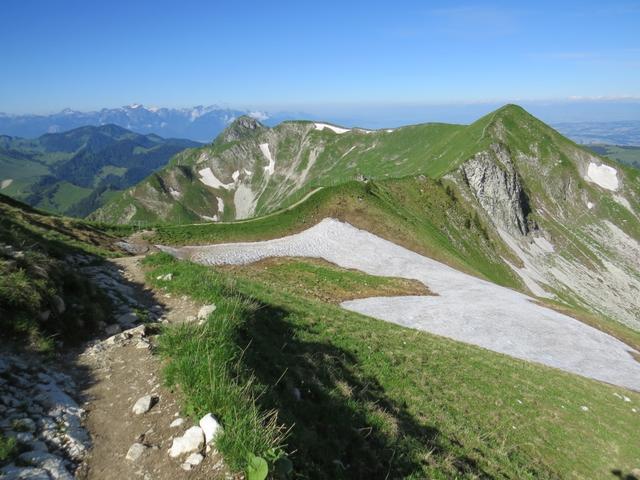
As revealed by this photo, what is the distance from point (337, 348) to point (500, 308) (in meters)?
31.2

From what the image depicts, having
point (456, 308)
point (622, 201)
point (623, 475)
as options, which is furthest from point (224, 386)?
point (622, 201)

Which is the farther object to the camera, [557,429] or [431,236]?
[431,236]

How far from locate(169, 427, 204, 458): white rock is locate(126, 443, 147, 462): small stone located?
0.49 m

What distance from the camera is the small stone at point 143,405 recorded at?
7.41 metres

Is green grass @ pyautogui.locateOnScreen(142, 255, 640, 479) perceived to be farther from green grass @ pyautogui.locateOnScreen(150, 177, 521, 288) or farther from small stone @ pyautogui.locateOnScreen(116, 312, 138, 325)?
green grass @ pyautogui.locateOnScreen(150, 177, 521, 288)

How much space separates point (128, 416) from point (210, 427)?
1.88m

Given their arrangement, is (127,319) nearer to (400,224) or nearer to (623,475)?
(623,475)

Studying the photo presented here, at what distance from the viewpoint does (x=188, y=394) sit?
7574 mm

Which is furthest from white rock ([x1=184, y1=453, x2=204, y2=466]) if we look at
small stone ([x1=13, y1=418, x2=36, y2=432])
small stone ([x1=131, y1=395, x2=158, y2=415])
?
small stone ([x1=13, y1=418, x2=36, y2=432])

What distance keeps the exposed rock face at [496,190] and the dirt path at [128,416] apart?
101 meters

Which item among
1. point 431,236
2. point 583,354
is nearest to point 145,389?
point 583,354

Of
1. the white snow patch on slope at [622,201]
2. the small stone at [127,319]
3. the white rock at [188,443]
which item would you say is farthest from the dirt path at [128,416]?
the white snow patch on slope at [622,201]

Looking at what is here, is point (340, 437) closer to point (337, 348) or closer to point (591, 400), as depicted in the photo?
point (337, 348)

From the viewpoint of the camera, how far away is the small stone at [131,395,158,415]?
7.41 metres
